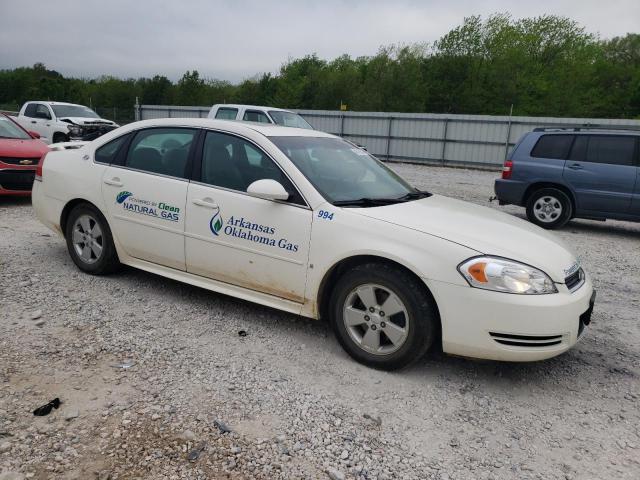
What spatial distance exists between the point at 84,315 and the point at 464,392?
9.66 feet

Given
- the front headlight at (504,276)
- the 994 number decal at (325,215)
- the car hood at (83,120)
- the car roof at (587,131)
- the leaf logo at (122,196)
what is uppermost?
the car roof at (587,131)

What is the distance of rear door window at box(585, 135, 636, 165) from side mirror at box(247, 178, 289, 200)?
7234mm

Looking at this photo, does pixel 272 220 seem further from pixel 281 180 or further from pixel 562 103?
pixel 562 103

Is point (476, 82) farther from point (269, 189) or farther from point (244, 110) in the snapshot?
point (269, 189)

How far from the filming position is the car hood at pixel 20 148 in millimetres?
8438

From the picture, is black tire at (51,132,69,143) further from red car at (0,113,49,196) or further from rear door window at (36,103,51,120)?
red car at (0,113,49,196)

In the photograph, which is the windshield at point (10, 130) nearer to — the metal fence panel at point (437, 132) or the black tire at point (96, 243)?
the black tire at point (96, 243)

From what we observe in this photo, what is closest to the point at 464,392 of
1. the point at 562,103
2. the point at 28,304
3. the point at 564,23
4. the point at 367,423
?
the point at 367,423

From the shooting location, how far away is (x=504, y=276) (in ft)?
10.4

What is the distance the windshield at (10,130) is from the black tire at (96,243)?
17.3ft

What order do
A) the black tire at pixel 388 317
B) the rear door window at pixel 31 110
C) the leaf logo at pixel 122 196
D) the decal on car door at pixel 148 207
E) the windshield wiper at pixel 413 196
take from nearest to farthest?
the black tire at pixel 388 317, the windshield wiper at pixel 413 196, the decal on car door at pixel 148 207, the leaf logo at pixel 122 196, the rear door window at pixel 31 110

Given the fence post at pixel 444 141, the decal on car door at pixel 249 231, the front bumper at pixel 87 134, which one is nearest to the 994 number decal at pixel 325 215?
the decal on car door at pixel 249 231

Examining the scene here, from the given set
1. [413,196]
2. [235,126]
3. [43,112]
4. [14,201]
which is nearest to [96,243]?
[235,126]

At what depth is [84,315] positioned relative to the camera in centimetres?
419
